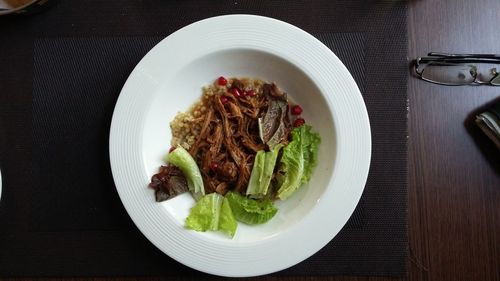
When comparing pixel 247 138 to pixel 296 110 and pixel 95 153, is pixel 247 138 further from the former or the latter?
pixel 95 153

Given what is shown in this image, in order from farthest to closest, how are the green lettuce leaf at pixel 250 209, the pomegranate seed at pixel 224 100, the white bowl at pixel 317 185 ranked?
1. the pomegranate seed at pixel 224 100
2. the green lettuce leaf at pixel 250 209
3. the white bowl at pixel 317 185

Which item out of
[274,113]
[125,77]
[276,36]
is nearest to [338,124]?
[274,113]

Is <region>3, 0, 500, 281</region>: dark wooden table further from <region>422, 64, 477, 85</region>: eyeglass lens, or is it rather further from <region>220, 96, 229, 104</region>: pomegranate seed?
<region>220, 96, 229, 104</region>: pomegranate seed

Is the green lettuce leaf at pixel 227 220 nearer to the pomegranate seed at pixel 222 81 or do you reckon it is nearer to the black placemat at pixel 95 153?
the black placemat at pixel 95 153

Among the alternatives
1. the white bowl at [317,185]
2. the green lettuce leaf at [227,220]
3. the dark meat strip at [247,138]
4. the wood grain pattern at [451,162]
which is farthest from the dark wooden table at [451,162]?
the dark meat strip at [247,138]

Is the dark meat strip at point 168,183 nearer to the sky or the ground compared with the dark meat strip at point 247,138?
nearer to the ground

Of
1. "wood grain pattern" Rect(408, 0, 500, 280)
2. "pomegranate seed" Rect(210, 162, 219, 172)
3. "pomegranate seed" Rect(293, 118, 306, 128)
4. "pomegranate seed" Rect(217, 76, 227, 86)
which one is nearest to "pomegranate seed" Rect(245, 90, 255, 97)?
"pomegranate seed" Rect(217, 76, 227, 86)

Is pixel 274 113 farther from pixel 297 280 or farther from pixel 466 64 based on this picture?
pixel 466 64
